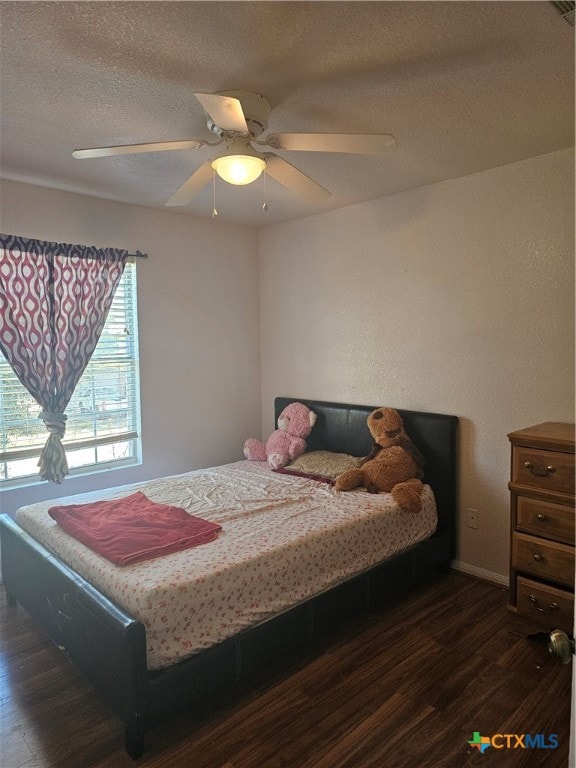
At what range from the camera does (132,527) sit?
2438mm

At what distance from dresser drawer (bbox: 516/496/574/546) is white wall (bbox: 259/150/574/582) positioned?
55 centimetres

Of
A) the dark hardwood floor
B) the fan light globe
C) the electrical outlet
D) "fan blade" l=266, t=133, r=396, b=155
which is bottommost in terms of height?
the dark hardwood floor

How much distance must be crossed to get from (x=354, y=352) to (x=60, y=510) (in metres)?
2.28

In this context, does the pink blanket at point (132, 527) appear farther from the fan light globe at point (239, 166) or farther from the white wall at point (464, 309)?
the white wall at point (464, 309)

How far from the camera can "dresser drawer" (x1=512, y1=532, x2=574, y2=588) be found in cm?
233

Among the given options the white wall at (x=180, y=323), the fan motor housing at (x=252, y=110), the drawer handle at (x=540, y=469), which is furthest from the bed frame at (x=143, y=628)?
the fan motor housing at (x=252, y=110)

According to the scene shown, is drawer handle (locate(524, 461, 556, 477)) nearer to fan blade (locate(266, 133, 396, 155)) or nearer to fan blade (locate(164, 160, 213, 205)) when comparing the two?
fan blade (locate(266, 133, 396, 155))

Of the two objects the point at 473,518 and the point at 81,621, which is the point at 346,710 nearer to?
Result: the point at 81,621

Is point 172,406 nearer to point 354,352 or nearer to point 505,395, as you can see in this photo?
point 354,352

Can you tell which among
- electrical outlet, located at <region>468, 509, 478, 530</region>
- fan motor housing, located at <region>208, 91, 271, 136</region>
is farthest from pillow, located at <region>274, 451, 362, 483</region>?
fan motor housing, located at <region>208, 91, 271, 136</region>

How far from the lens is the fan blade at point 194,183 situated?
2189 millimetres

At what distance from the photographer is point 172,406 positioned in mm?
3992

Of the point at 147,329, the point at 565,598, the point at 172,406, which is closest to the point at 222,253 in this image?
the point at 147,329

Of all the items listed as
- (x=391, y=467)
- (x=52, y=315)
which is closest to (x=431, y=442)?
(x=391, y=467)
